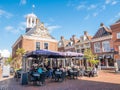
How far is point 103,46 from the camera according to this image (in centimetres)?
2667

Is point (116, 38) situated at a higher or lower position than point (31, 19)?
lower

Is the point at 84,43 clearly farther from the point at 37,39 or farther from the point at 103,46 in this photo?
the point at 37,39

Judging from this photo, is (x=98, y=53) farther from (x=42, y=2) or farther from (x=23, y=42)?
(x=42, y=2)

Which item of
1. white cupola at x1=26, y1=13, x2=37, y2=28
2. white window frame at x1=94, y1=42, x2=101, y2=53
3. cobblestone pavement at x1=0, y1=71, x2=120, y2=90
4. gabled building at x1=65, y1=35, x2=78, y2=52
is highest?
white cupola at x1=26, y1=13, x2=37, y2=28

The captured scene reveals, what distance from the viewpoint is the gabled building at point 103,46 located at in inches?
992

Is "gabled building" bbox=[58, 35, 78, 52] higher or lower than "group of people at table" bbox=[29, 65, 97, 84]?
higher

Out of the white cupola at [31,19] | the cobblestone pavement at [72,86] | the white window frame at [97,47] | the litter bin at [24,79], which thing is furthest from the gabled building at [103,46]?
the litter bin at [24,79]

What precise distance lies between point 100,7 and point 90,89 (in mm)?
6932

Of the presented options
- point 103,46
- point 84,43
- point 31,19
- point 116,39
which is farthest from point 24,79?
point 84,43

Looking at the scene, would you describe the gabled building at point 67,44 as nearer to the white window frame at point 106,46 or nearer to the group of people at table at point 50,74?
the white window frame at point 106,46

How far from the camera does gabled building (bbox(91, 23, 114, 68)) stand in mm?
25197

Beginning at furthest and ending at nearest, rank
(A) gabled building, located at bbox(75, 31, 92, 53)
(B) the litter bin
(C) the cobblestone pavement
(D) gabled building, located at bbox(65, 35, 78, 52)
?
(D) gabled building, located at bbox(65, 35, 78, 52) < (A) gabled building, located at bbox(75, 31, 92, 53) < (B) the litter bin < (C) the cobblestone pavement

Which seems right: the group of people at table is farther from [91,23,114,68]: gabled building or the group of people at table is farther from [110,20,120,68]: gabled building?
[91,23,114,68]: gabled building

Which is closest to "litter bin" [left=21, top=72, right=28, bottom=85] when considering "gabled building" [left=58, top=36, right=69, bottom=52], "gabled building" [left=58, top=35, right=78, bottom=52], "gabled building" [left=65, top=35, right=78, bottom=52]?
"gabled building" [left=65, top=35, right=78, bottom=52]
